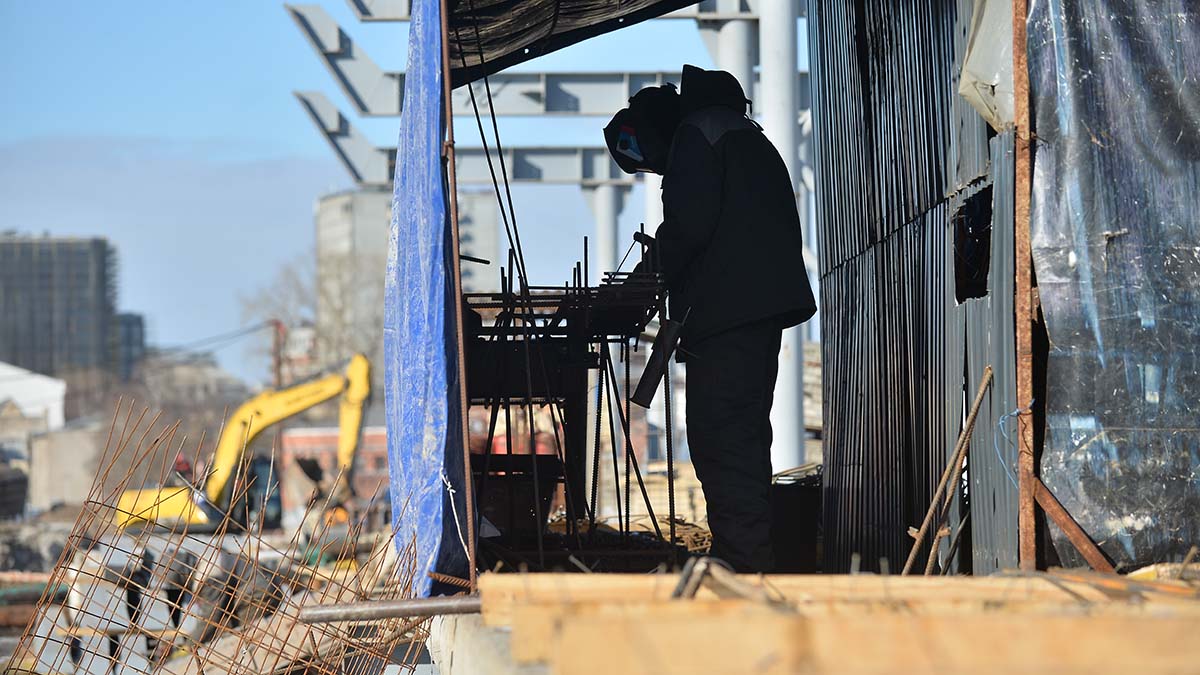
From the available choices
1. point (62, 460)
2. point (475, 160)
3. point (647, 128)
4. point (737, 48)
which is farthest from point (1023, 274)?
point (62, 460)

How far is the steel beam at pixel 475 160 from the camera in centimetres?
1794

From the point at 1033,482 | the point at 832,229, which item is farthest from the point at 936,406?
the point at 832,229

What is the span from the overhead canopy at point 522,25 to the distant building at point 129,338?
160847mm

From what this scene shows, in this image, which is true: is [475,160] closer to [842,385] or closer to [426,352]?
[842,385]

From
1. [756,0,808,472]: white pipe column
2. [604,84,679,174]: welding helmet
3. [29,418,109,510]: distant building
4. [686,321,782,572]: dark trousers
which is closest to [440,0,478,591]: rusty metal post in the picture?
[686,321,782,572]: dark trousers

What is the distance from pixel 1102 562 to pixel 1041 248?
42.4 inches

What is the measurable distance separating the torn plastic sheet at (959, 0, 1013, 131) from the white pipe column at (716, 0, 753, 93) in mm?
7137

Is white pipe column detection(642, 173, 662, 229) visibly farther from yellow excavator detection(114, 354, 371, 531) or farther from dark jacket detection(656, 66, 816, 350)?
dark jacket detection(656, 66, 816, 350)

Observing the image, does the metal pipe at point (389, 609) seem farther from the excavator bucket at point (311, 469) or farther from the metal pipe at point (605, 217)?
the excavator bucket at point (311, 469)

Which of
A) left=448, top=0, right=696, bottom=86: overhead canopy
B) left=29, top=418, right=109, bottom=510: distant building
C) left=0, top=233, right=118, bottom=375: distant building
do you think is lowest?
left=29, top=418, right=109, bottom=510: distant building

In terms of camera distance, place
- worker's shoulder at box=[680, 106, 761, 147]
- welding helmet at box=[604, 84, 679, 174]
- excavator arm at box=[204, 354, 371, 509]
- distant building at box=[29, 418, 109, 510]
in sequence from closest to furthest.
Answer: worker's shoulder at box=[680, 106, 761, 147] < welding helmet at box=[604, 84, 679, 174] < excavator arm at box=[204, 354, 371, 509] < distant building at box=[29, 418, 109, 510]

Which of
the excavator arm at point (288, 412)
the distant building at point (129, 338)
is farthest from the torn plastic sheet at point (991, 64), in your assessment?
the distant building at point (129, 338)

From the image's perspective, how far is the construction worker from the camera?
5.77 metres

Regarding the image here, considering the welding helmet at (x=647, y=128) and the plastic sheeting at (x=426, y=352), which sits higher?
the welding helmet at (x=647, y=128)
